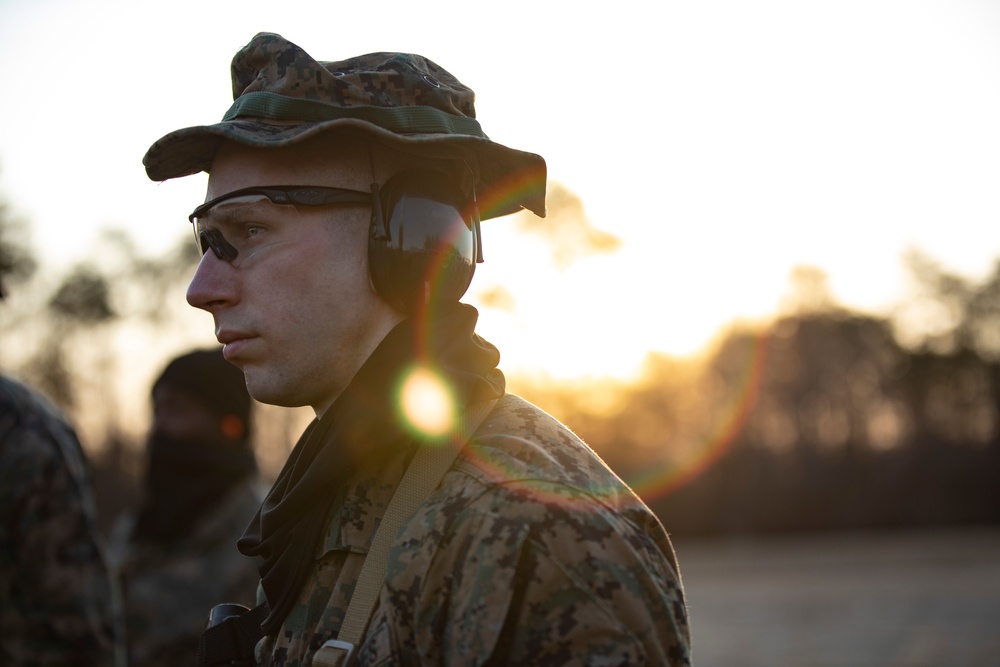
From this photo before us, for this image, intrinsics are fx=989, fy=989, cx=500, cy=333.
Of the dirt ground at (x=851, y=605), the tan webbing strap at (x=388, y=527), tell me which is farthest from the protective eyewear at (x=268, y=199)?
the dirt ground at (x=851, y=605)

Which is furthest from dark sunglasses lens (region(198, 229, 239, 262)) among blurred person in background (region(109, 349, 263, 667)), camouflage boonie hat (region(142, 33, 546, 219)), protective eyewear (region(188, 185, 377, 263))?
blurred person in background (region(109, 349, 263, 667))

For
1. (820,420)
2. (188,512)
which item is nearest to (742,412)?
(820,420)

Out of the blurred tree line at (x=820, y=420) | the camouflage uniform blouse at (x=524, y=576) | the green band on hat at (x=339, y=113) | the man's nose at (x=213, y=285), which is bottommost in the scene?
the blurred tree line at (x=820, y=420)

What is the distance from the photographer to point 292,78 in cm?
234

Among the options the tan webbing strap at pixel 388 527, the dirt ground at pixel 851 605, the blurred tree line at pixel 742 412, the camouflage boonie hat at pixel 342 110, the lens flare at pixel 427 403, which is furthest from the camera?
the blurred tree line at pixel 742 412

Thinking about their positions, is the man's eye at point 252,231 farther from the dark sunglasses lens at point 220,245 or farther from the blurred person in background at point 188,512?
the blurred person in background at point 188,512

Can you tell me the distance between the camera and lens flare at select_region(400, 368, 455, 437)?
214 centimetres

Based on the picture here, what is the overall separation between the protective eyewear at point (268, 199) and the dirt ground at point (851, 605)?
10740 millimetres

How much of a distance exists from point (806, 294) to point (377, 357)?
167 ft

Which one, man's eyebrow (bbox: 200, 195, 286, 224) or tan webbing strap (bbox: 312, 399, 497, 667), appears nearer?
tan webbing strap (bbox: 312, 399, 497, 667)

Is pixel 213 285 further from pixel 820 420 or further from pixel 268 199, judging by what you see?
pixel 820 420

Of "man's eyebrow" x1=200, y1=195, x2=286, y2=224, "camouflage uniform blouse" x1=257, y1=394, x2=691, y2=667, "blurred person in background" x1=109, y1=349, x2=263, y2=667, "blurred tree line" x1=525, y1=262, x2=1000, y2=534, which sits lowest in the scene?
"blurred tree line" x1=525, y1=262, x2=1000, y2=534

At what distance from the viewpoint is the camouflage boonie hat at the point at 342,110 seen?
227 cm

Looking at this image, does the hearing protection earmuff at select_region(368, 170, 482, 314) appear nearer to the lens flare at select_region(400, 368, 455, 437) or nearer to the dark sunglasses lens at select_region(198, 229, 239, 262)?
the lens flare at select_region(400, 368, 455, 437)
